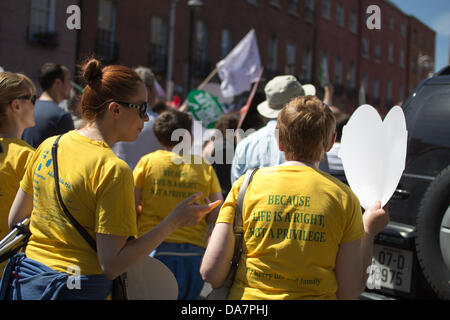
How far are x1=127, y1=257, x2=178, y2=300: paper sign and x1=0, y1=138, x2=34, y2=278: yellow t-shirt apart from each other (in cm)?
73

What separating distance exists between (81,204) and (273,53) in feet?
78.6

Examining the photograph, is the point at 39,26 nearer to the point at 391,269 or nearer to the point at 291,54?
the point at 391,269

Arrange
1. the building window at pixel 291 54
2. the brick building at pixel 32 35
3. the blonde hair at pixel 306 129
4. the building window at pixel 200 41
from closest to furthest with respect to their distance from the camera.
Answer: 1. the blonde hair at pixel 306 129
2. the brick building at pixel 32 35
3. the building window at pixel 200 41
4. the building window at pixel 291 54

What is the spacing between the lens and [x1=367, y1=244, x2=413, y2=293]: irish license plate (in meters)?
2.94

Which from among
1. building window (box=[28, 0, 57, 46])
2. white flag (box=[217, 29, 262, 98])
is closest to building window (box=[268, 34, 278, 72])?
building window (box=[28, 0, 57, 46])

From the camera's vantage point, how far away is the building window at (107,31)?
53.7ft

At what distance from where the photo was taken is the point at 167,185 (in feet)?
10.5

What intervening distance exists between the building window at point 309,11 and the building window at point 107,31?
1189 cm

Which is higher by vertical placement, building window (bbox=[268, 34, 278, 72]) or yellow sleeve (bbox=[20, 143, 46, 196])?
building window (bbox=[268, 34, 278, 72])

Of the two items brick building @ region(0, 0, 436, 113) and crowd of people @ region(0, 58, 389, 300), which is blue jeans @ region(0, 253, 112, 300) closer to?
crowd of people @ region(0, 58, 389, 300)

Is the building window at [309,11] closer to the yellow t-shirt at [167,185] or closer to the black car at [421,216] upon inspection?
the black car at [421,216]

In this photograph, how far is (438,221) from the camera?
2.74m

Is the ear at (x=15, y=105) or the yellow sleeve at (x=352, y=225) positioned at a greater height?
the ear at (x=15, y=105)

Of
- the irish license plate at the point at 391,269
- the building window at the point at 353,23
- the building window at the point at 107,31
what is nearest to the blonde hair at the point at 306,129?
the irish license plate at the point at 391,269
